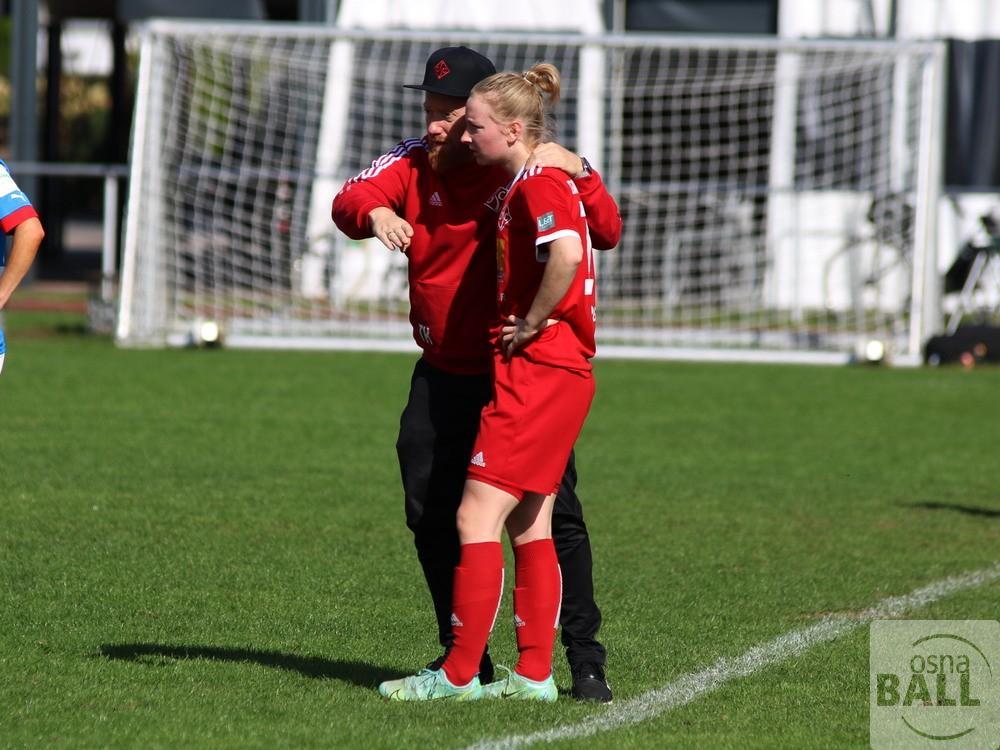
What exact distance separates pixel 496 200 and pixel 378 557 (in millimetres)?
2745

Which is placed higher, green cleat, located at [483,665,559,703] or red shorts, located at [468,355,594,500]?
red shorts, located at [468,355,594,500]

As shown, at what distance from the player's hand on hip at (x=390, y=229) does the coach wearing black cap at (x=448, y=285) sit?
0.31 ft

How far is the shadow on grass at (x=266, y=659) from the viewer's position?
17.0 feet

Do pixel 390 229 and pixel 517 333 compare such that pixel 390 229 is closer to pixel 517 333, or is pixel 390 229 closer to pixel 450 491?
pixel 517 333

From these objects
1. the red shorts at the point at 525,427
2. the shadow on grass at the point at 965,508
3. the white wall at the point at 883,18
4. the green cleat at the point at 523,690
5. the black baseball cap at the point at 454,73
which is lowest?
the shadow on grass at the point at 965,508

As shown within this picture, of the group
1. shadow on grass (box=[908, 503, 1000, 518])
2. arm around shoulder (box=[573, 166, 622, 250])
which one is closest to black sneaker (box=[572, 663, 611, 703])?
arm around shoulder (box=[573, 166, 622, 250])

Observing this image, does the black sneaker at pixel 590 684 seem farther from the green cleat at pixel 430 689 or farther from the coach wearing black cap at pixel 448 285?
the green cleat at pixel 430 689

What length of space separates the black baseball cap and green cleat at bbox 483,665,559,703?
5.72 feet

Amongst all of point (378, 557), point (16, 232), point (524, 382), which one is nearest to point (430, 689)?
point (524, 382)

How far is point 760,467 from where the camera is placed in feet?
33.6

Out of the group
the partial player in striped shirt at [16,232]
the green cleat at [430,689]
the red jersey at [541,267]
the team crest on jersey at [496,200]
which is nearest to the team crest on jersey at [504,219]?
the red jersey at [541,267]

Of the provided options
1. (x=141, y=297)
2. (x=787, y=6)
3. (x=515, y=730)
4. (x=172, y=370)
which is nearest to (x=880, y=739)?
(x=515, y=730)

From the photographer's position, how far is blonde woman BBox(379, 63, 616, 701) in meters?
4.53

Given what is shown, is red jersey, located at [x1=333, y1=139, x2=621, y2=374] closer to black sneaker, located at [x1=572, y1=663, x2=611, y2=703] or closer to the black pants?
the black pants
